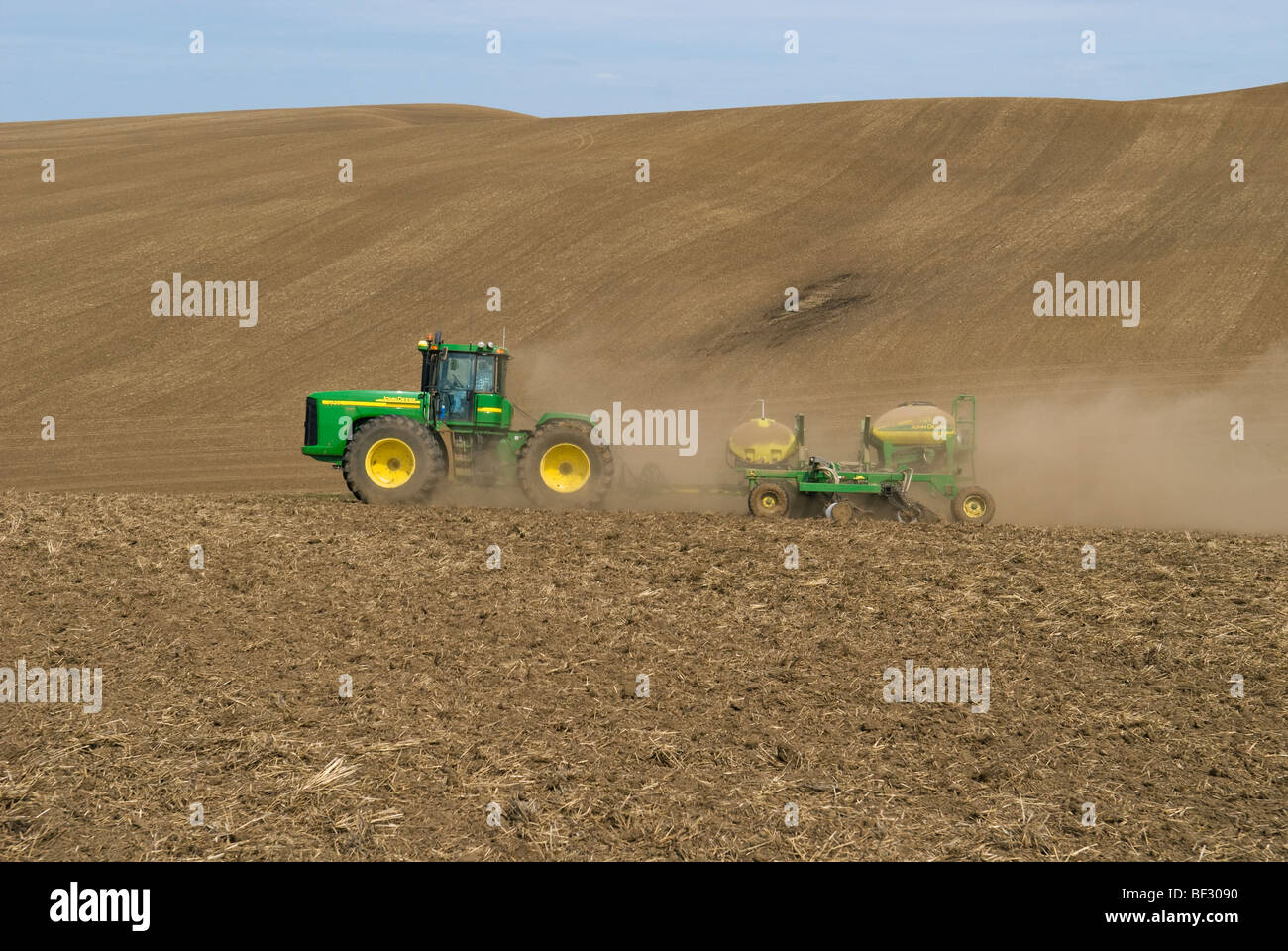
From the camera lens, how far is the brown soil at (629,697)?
23.1ft

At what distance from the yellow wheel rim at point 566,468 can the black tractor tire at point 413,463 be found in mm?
1408

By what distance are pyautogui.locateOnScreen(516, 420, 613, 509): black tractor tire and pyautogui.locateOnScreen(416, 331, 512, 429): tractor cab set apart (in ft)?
2.15

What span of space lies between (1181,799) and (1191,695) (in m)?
1.85

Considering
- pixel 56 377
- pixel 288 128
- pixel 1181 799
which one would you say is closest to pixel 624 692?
pixel 1181 799

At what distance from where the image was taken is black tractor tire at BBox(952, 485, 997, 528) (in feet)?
55.1

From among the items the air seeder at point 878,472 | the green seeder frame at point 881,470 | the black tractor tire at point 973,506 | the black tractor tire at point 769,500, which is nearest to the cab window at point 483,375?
the air seeder at point 878,472

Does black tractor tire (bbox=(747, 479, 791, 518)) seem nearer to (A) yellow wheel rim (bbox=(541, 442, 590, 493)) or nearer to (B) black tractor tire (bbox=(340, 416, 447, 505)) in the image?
(A) yellow wheel rim (bbox=(541, 442, 590, 493))

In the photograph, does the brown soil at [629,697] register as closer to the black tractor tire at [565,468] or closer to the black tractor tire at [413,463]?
the black tractor tire at [413,463]

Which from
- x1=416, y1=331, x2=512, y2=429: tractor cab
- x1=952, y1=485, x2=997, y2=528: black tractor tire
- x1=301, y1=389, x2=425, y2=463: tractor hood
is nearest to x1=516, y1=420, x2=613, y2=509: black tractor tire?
x1=416, y1=331, x2=512, y2=429: tractor cab

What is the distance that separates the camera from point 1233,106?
1858 inches

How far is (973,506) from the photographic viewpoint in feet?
55.3

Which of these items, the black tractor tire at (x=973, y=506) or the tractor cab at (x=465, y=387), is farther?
the black tractor tire at (x=973, y=506)

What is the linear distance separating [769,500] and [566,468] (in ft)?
9.29

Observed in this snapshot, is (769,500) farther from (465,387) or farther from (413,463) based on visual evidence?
(413,463)
